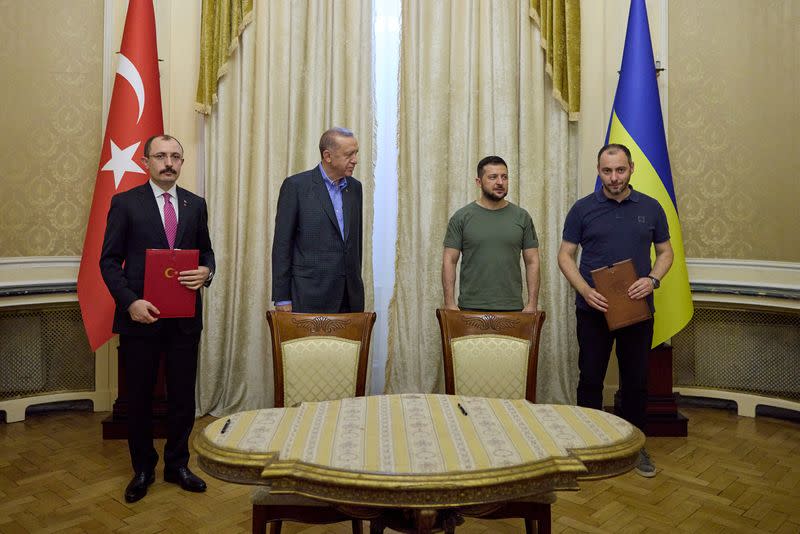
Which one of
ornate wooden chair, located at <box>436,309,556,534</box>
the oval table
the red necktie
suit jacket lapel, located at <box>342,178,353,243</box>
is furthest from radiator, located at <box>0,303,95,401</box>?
the oval table

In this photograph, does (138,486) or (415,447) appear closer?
(415,447)

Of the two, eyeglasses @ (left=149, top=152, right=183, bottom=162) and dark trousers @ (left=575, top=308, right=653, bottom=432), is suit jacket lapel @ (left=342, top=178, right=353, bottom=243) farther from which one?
dark trousers @ (left=575, top=308, right=653, bottom=432)

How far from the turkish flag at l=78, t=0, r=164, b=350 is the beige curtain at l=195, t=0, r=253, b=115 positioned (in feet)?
1.05

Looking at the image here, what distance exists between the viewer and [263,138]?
12.9 feet

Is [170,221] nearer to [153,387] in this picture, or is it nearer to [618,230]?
[153,387]

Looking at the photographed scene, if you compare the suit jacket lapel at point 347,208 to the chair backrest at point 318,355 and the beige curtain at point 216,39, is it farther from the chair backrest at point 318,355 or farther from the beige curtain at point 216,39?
the beige curtain at point 216,39

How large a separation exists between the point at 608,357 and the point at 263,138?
2.36 meters

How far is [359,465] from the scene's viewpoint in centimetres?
119

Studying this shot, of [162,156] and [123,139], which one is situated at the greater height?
[123,139]

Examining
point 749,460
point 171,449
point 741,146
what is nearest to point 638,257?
point 749,460

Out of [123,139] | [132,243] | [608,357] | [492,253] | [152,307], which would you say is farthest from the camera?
[123,139]

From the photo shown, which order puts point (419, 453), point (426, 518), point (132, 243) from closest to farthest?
point (426, 518) < point (419, 453) < point (132, 243)

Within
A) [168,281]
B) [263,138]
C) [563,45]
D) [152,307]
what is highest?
[563,45]

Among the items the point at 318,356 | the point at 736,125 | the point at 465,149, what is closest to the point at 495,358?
the point at 318,356
